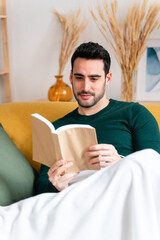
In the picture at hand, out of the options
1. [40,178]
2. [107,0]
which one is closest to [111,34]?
[107,0]

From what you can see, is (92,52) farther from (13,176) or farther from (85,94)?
(13,176)

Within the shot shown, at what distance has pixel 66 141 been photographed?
1.28 meters

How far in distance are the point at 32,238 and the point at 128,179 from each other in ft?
1.24

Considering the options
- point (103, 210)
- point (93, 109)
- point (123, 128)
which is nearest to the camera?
point (103, 210)

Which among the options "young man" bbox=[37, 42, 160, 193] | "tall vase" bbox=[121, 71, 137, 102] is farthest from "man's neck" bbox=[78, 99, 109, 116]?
"tall vase" bbox=[121, 71, 137, 102]

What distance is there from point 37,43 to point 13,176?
6.57 feet

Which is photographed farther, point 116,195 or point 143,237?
point 116,195

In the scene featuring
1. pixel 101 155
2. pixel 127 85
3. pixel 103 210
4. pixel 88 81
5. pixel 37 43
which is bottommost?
pixel 103 210

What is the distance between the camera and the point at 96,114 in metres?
1.90

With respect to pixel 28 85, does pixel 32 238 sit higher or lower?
lower

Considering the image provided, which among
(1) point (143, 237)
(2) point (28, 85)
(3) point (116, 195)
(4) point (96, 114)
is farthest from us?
(2) point (28, 85)

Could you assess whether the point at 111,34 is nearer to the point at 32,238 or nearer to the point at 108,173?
the point at 108,173

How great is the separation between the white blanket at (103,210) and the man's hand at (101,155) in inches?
3.5

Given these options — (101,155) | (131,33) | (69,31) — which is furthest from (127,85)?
(101,155)
